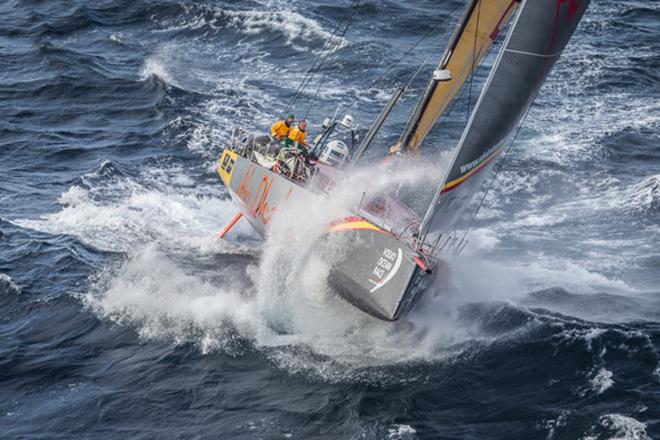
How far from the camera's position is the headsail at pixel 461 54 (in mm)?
15523

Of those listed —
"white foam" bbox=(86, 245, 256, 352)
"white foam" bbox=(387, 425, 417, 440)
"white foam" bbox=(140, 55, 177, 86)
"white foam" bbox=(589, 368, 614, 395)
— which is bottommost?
"white foam" bbox=(140, 55, 177, 86)

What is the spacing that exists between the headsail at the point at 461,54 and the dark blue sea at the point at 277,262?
77.4 inches

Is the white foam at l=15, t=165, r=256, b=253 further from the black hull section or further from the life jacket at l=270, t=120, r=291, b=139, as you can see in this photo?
the black hull section

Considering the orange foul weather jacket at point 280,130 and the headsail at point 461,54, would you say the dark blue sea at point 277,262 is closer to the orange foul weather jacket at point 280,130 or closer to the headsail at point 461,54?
the headsail at point 461,54

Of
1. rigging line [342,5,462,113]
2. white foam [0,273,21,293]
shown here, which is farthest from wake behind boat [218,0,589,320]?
rigging line [342,5,462,113]

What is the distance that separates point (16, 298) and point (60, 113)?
33.2 ft

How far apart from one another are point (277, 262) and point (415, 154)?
3892 mm

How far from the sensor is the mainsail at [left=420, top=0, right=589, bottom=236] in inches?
462

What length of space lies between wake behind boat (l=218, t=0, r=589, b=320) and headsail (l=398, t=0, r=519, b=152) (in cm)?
2

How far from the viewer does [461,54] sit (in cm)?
1628

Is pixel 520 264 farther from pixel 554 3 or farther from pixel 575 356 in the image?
pixel 554 3

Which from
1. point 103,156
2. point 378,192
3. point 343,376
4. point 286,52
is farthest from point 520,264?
point 286,52

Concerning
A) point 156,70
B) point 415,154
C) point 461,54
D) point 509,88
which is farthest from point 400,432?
point 156,70

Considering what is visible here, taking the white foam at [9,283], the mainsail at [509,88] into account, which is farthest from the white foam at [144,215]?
the mainsail at [509,88]
